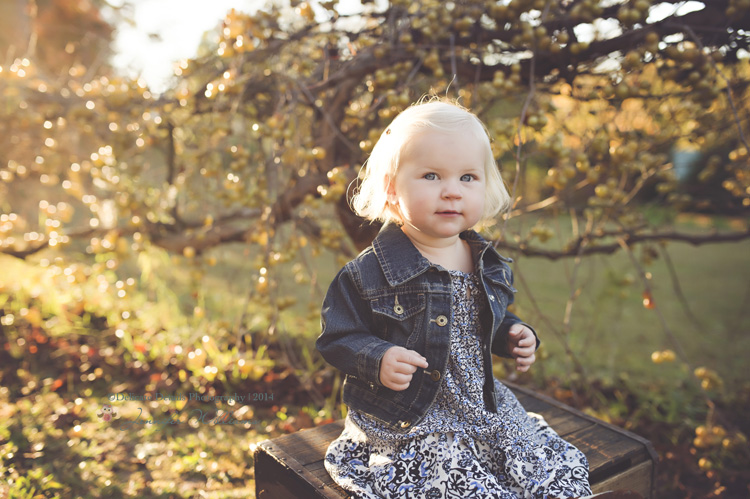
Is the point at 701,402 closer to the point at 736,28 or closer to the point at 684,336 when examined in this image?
the point at 684,336

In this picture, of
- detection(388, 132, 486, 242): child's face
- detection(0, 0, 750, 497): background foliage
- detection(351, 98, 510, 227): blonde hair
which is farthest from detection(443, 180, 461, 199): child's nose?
detection(0, 0, 750, 497): background foliage

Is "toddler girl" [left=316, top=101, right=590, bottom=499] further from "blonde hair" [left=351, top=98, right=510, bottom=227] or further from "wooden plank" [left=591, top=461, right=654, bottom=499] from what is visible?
"wooden plank" [left=591, top=461, right=654, bottom=499]

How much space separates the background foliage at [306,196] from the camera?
2.08 m

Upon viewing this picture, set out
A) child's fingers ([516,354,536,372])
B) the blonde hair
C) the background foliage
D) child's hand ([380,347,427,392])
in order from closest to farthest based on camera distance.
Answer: child's hand ([380,347,427,392]) → the blonde hair → child's fingers ([516,354,536,372]) → the background foliage

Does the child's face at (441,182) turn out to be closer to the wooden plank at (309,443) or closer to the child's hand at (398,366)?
the child's hand at (398,366)

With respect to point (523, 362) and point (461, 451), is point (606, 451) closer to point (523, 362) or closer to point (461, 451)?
point (523, 362)

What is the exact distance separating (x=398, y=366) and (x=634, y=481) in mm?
938

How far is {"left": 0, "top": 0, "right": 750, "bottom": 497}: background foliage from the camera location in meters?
2.08

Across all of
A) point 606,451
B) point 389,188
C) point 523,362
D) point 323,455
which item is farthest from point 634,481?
point 389,188

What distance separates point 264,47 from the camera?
2.53 m

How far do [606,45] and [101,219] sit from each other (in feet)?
10.7

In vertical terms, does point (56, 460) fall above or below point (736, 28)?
below

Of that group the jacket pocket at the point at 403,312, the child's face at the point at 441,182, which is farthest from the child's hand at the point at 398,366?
the child's face at the point at 441,182

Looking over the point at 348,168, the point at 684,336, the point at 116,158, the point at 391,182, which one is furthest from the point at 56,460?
the point at 684,336
